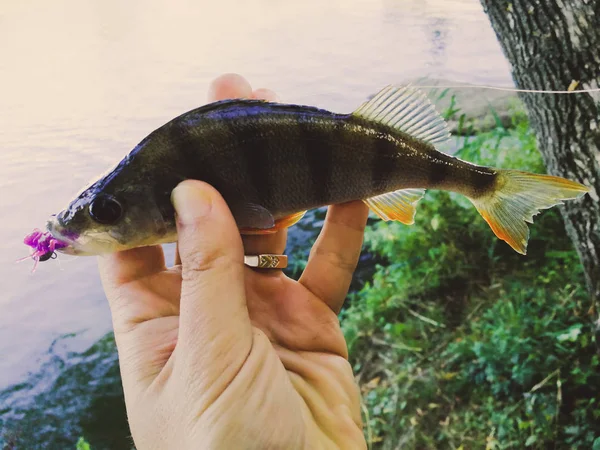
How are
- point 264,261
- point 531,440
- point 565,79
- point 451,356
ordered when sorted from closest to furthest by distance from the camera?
point 264,261 < point 565,79 < point 531,440 < point 451,356

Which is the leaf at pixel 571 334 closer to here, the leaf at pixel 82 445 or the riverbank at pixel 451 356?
the riverbank at pixel 451 356

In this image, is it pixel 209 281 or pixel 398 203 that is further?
pixel 398 203

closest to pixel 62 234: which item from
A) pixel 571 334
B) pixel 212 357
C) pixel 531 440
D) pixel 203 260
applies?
pixel 203 260

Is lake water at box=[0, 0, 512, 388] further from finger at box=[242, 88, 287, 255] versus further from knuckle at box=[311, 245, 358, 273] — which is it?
knuckle at box=[311, 245, 358, 273]

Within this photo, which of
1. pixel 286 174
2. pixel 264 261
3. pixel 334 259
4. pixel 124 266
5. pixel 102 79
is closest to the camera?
pixel 286 174

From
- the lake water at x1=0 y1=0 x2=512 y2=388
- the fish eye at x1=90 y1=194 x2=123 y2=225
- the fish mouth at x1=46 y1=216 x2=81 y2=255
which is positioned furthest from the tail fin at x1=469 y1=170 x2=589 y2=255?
the lake water at x1=0 y1=0 x2=512 y2=388

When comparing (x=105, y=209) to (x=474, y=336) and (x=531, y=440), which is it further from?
(x=474, y=336)

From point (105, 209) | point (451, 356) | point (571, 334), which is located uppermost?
point (105, 209)

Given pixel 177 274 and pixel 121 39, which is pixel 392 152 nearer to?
pixel 177 274
